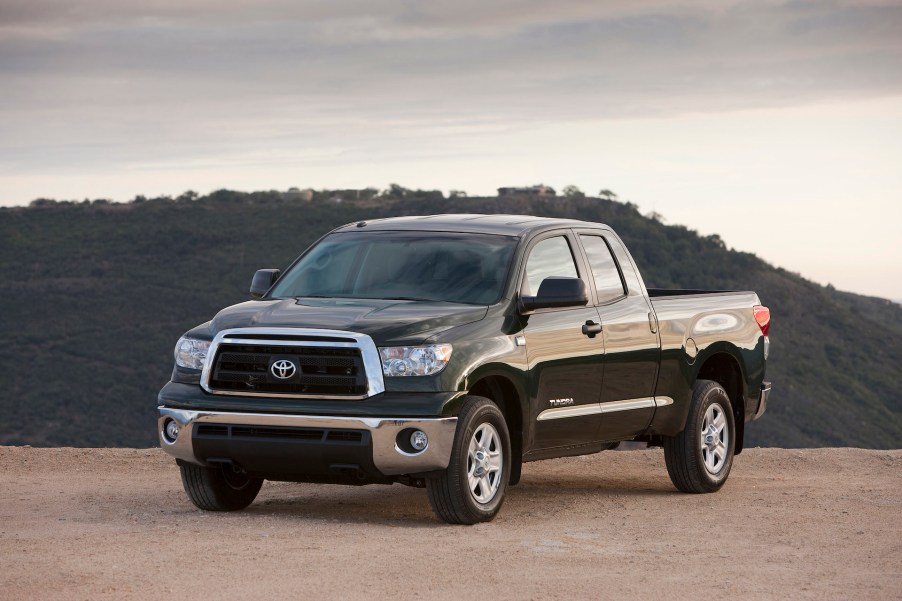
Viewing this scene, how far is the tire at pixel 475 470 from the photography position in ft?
29.8

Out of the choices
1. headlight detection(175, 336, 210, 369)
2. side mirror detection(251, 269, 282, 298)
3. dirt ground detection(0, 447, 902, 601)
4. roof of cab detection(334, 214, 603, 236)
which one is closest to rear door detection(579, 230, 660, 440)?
roof of cab detection(334, 214, 603, 236)

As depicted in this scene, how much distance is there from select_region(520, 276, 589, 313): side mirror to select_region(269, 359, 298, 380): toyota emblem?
5.31 feet

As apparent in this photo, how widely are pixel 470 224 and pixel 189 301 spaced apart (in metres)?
59.7

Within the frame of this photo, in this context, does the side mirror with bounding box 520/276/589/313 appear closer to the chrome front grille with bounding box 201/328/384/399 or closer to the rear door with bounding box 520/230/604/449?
the rear door with bounding box 520/230/604/449

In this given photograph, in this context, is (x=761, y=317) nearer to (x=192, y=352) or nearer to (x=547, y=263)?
(x=547, y=263)

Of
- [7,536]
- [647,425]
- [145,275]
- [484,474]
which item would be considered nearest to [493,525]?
[484,474]

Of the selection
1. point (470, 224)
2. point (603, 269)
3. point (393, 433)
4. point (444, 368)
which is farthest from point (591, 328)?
point (393, 433)

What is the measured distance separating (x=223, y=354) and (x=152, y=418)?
44516 mm

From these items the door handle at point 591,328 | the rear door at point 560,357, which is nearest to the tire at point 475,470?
the rear door at point 560,357

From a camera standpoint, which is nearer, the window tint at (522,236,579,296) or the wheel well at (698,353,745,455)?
the window tint at (522,236,579,296)

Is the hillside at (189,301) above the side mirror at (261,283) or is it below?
below

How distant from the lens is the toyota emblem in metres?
9.12

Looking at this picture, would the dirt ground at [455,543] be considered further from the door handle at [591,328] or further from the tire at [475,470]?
the door handle at [591,328]

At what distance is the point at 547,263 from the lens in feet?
34.3
